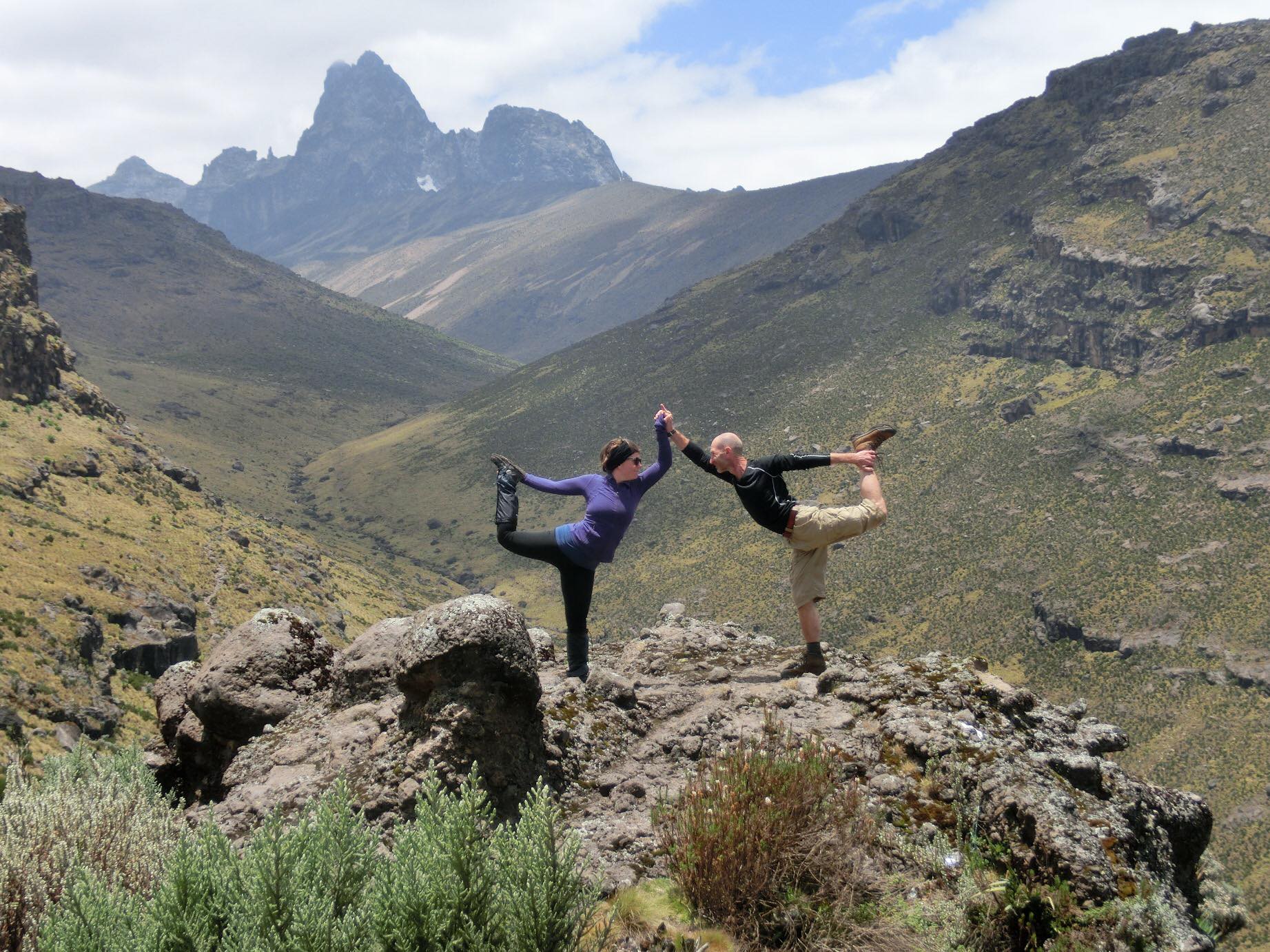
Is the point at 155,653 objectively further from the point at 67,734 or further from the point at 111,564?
the point at 67,734

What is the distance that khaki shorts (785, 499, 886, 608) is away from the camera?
7992mm

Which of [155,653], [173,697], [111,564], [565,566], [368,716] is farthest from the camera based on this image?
[111,564]

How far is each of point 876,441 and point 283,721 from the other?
587 centimetres

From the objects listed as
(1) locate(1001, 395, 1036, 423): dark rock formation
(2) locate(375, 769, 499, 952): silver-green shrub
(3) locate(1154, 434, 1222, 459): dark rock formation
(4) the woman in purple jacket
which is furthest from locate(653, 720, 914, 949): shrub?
(1) locate(1001, 395, 1036, 423): dark rock formation

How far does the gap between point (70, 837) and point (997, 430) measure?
308 ft

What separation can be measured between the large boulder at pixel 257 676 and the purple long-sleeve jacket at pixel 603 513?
2.83 m

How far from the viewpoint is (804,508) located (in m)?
8.18

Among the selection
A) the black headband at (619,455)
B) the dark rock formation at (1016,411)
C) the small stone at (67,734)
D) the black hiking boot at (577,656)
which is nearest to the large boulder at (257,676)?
the black hiking boot at (577,656)

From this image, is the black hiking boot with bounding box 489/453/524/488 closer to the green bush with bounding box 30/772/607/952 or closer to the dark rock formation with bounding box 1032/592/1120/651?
the green bush with bounding box 30/772/607/952

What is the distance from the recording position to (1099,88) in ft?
431

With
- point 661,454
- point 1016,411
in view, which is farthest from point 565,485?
point 1016,411

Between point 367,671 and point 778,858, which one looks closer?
point 778,858

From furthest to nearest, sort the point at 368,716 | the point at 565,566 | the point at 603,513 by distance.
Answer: the point at 565,566
the point at 603,513
the point at 368,716

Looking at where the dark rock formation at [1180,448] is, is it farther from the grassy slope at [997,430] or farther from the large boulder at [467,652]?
the large boulder at [467,652]
